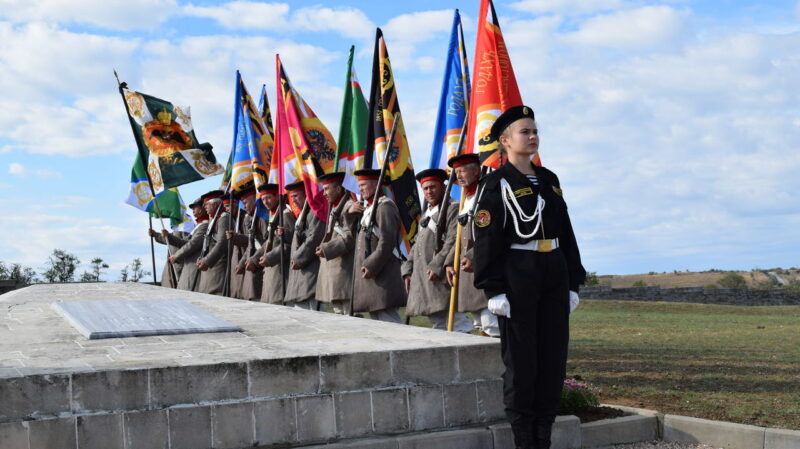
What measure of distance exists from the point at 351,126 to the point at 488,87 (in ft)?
11.4

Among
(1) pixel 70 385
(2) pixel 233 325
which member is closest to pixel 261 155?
(2) pixel 233 325

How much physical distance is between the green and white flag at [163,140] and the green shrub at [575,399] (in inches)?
386

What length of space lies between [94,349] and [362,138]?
5.95m

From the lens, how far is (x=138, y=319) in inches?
236

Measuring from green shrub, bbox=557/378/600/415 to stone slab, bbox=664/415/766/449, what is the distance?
1.67 ft

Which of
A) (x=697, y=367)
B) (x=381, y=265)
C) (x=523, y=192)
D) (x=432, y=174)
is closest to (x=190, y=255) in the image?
(x=381, y=265)

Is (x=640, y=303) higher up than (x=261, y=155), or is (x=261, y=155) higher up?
(x=261, y=155)

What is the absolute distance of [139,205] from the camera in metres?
14.5

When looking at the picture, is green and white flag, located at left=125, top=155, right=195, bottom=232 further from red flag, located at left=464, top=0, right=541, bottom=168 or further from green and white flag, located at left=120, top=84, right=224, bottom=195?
red flag, located at left=464, top=0, right=541, bottom=168

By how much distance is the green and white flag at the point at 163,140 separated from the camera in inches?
549

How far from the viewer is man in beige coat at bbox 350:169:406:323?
8648mm

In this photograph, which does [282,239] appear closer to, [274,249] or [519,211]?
[274,249]

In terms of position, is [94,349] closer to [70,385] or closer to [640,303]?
[70,385]

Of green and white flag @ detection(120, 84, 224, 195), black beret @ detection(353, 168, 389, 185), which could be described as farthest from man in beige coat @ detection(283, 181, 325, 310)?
green and white flag @ detection(120, 84, 224, 195)
